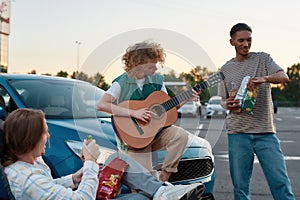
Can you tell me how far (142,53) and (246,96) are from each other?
2.98 feet

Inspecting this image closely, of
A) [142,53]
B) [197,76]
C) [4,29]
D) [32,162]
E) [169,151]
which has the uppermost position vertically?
[142,53]

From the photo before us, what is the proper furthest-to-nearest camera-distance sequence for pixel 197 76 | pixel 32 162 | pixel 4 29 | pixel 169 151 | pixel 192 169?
pixel 4 29
pixel 192 169
pixel 197 76
pixel 169 151
pixel 32 162

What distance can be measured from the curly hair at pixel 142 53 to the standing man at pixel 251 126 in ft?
2.22

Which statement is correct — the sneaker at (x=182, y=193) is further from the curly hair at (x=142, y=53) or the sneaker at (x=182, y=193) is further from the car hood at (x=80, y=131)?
the curly hair at (x=142, y=53)

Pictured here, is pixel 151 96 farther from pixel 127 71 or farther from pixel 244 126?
pixel 244 126

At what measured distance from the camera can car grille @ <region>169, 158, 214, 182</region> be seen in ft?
12.7

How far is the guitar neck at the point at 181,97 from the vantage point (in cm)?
369

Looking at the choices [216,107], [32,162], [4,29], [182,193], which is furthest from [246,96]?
[4,29]

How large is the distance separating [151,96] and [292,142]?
8.96 meters

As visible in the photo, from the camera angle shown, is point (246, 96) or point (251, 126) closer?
point (246, 96)

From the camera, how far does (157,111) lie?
12.1 ft

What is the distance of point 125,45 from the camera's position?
142 inches

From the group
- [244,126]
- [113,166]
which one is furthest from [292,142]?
[113,166]

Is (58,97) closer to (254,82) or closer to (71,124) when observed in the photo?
(71,124)
